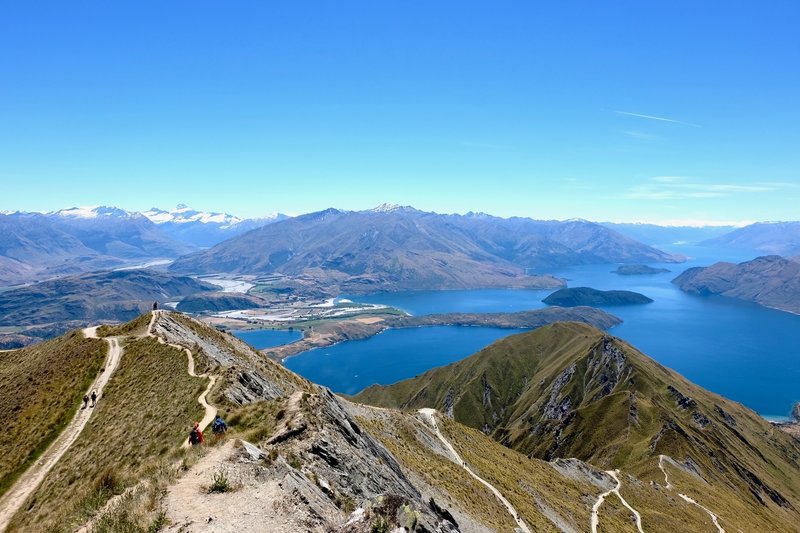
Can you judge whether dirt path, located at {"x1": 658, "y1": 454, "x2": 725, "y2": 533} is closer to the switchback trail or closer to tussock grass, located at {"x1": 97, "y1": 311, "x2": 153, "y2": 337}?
the switchback trail

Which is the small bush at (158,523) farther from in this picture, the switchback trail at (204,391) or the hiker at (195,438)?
the switchback trail at (204,391)

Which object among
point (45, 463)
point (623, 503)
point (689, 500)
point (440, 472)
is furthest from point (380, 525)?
point (689, 500)

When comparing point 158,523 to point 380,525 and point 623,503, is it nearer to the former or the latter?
point 380,525

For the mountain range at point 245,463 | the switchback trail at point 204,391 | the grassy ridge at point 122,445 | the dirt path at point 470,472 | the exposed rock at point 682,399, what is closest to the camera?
the mountain range at point 245,463

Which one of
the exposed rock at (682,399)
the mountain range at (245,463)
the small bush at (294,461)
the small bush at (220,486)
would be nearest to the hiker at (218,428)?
the mountain range at (245,463)

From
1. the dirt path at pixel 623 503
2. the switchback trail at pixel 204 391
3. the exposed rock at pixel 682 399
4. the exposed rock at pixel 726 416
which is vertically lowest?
the exposed rock at pixel 726 416

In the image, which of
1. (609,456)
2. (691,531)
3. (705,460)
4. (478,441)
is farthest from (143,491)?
(705,460)

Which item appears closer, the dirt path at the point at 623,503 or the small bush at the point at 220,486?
the small bush at the point at 220,486
